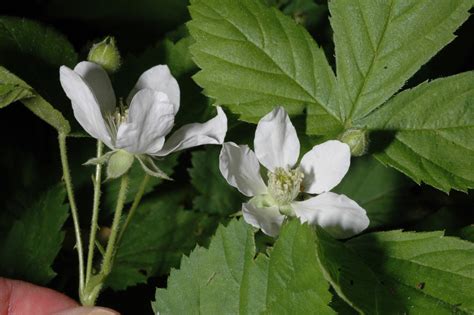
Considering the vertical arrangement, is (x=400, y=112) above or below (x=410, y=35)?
below

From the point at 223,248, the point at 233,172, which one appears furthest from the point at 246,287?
the point at 233,172

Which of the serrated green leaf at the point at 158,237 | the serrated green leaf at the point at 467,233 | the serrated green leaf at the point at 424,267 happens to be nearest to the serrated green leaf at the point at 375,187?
the serrated green leaf at the point at 158,237

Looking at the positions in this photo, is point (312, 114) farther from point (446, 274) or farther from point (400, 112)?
point (446, 274)

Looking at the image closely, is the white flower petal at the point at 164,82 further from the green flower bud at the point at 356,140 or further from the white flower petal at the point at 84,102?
the green flower bud at the point at 356,140

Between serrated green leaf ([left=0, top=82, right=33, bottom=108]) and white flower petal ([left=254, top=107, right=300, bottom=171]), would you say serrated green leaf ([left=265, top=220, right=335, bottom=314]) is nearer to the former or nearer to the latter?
white flower petal ([left=254, top=107, right=300, bottom=171])

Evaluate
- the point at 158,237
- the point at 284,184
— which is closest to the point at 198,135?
the point at 284,184

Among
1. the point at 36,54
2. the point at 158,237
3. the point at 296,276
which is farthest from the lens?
the point at 158,237

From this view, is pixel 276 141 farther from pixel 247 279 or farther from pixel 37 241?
pixel 37 241
